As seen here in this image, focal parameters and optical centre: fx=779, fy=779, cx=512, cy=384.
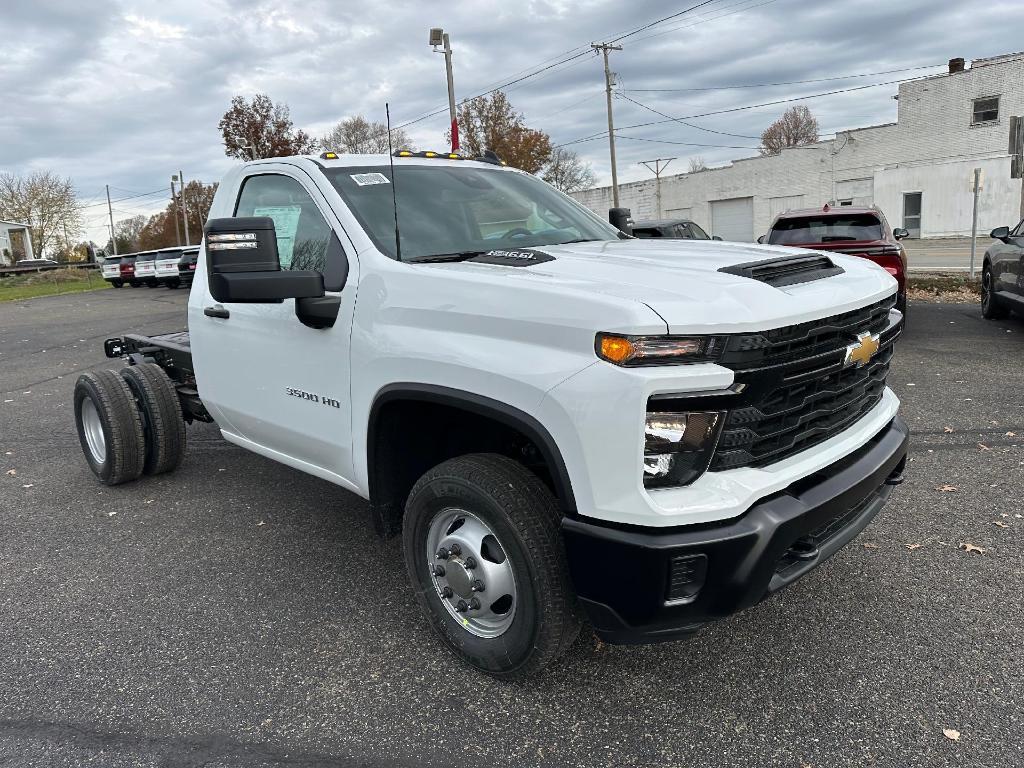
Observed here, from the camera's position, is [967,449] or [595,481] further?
[967,449]

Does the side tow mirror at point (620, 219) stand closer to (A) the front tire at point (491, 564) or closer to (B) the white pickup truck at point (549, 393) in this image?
(B) the white pickup truck at point (549, 393)

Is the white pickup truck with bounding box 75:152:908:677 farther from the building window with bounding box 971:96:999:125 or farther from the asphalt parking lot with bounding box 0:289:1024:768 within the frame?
the building window with bounding box 971:96:999:125

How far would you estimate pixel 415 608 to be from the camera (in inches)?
133

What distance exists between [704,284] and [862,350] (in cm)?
70

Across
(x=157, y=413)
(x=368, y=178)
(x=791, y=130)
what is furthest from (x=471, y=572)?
(x=791, y=130)

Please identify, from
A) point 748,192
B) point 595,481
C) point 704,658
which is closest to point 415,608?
point 704,658

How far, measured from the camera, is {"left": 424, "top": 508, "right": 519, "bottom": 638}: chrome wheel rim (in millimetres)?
2658

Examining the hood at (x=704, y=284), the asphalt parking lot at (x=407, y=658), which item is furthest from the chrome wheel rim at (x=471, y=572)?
the hood at (x=704, y=284)

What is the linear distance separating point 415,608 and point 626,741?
47.2 inches

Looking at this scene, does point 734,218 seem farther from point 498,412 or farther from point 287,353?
point 498,412

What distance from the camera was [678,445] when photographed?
2201 millimetres

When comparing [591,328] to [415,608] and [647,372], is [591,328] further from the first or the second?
[415,608]

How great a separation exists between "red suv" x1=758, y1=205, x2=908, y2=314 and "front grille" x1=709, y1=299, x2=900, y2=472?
7191 millimetres

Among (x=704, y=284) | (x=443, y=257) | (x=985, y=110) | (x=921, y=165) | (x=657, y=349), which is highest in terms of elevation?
(x=985, y=110)
